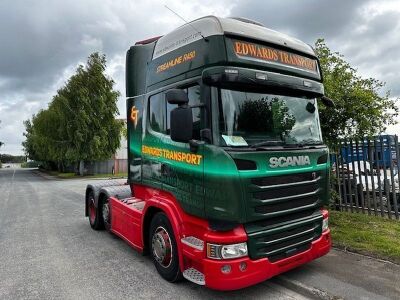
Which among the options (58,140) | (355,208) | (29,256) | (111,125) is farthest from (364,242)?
(58,140)

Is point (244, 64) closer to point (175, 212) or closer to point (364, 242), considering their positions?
point (175, 212)

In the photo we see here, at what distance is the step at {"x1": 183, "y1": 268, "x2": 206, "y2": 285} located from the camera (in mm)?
4121

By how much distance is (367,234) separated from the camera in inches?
263

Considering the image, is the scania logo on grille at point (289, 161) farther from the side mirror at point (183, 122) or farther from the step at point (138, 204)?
the step at point (138, 204)

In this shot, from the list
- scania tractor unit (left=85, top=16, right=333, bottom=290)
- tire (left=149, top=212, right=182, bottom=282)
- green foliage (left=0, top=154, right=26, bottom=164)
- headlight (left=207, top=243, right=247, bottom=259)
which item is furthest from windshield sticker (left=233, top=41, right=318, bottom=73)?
green foliage (left=0, top=154, right=26, bottom=164)

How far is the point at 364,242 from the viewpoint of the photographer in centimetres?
623

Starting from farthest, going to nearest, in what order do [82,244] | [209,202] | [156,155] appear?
[82,244] < [156,155] < [209,202]

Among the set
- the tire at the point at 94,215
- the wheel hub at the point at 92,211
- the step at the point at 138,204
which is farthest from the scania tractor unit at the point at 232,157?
the wheel hub at the point at 92,211

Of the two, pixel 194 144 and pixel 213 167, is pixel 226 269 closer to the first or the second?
pixel 213 167

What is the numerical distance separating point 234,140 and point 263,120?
56 centimetres

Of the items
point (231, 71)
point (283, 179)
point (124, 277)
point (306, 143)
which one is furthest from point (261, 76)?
point (124, 277)

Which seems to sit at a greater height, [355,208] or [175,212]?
[175,212]

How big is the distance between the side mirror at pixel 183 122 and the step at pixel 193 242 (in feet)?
3.89

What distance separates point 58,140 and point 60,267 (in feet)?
112
